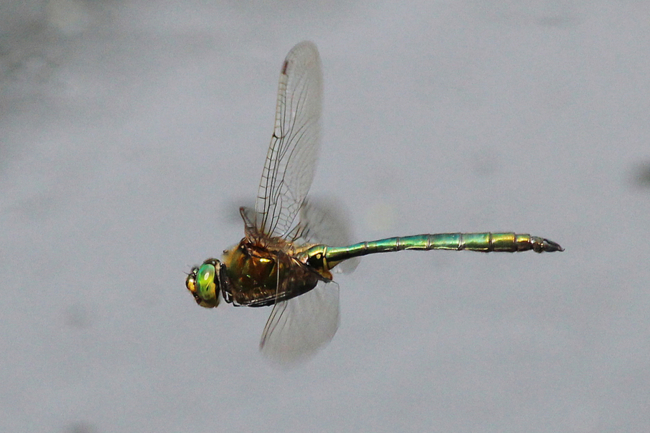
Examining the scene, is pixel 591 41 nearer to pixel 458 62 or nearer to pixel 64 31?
pixel 458 62

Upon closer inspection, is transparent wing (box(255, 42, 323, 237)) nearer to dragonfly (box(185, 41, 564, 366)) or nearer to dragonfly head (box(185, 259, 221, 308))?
dragonfly (box(185, 41, 564, 366))

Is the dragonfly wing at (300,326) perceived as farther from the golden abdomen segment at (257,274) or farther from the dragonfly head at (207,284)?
the dragonfly head at (207,284)

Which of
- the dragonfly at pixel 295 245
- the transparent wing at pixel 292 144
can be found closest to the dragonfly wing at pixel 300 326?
the dragonfly at pixel 295 245

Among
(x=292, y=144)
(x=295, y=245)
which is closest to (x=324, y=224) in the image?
(x=295, y=245)

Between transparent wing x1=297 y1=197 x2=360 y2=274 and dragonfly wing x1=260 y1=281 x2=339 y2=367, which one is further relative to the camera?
transparent wing x1=297 y1=197 x2=360 y2=274

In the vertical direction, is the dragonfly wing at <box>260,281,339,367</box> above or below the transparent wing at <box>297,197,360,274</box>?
below

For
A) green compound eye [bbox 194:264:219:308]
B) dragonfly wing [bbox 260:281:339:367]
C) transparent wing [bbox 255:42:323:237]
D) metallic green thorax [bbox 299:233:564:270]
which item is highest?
transparent wing [bbox 255:42:323:237]

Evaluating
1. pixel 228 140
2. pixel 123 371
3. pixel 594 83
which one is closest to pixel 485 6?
pixel 594 83

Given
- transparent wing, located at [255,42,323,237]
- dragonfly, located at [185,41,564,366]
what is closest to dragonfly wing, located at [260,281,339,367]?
dragonfly, located at [185,41,564,366]
